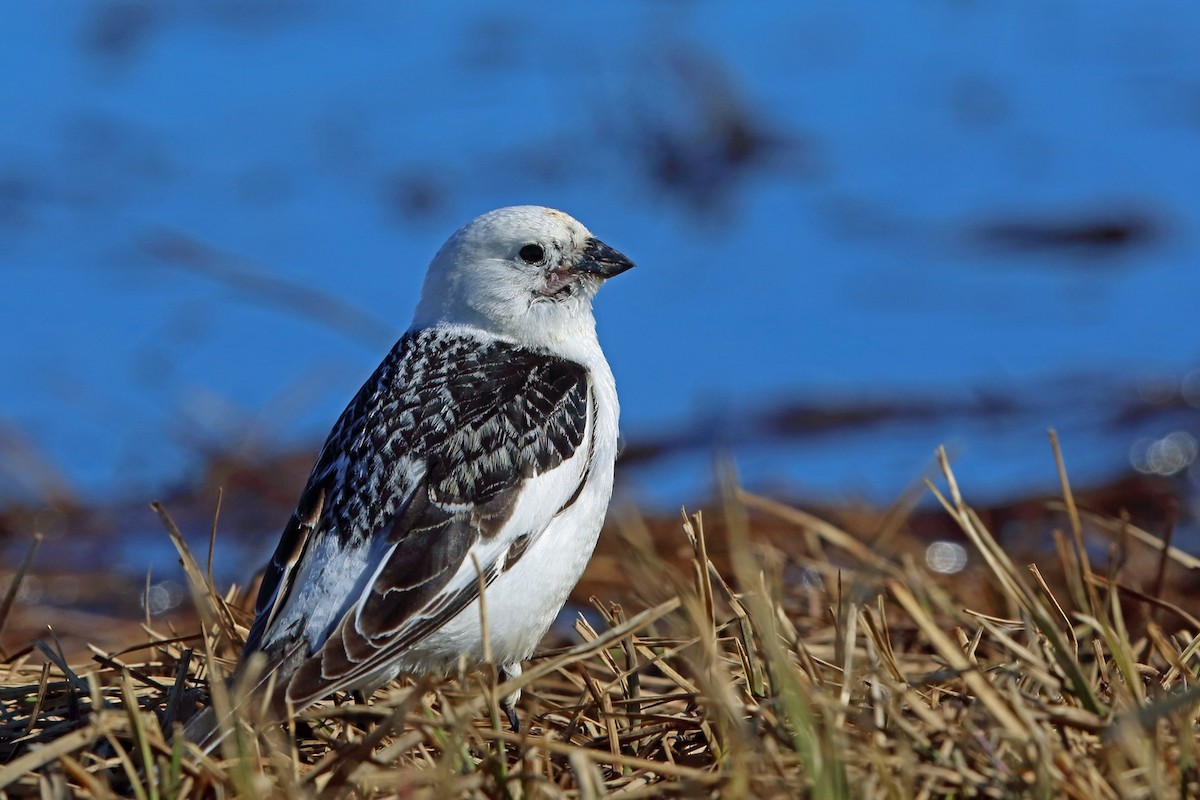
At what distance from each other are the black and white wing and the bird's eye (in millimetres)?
416

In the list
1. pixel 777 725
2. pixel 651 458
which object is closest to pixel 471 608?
pixel 777 725

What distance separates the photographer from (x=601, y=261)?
4.41 m

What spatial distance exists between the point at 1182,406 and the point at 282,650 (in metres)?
6.42

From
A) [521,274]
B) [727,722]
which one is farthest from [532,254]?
[727,722]

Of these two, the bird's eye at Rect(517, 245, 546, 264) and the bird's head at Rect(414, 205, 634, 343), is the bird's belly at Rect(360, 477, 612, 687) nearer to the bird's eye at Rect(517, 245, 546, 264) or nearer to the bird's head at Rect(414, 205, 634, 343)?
the bird's head at Rect(414, 205, 634, 343)

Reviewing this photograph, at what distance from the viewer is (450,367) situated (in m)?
4.03

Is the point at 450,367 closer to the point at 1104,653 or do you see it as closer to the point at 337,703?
the point at 337,703

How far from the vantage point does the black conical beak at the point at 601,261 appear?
439 cm

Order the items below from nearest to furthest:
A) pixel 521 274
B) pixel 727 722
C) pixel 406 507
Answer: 1. pixel 727 722
2. pixel 406 507
3. pixel 521 274

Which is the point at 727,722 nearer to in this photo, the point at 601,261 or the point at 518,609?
the point at 518,609

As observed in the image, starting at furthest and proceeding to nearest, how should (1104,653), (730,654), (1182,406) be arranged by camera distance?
(1182,406) < (730,654) < (1104,653)

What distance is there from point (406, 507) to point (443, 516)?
88mm

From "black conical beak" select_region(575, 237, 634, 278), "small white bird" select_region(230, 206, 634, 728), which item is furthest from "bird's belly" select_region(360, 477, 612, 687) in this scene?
Result: "black conical beak" select_region(575, 237, 634, 278)

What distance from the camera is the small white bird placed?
332cm
